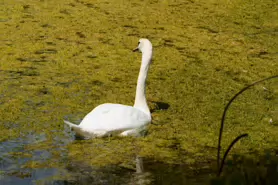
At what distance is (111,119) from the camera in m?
4.18

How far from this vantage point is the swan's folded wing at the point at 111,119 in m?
4.10

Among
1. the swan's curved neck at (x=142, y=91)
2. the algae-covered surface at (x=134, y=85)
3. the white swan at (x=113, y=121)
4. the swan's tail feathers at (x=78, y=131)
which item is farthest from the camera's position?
the swan's curved neck at (x=142, y=91)

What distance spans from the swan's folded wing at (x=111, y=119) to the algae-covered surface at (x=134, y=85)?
0.33 feet

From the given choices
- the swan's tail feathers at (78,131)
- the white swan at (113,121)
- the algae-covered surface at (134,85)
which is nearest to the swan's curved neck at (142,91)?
the white swan at (113,121)

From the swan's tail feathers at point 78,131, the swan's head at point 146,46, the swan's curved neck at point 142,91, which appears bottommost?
the swan's tail feathers at point 78,131

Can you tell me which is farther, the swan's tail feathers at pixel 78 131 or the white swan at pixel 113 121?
the white swan at pixel 113 121

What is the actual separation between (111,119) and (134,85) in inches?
39.4

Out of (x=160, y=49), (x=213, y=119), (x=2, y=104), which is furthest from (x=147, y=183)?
(x=160, y=49)

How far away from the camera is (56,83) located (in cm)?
502

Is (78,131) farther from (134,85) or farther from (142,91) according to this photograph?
(134,85)

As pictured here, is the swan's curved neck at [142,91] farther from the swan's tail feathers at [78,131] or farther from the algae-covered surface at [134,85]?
the swan's tail feathers at [78,131]

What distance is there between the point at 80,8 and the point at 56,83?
1.94m

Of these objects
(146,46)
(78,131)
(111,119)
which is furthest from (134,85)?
(78,131)

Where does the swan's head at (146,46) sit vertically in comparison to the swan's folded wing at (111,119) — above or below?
above
